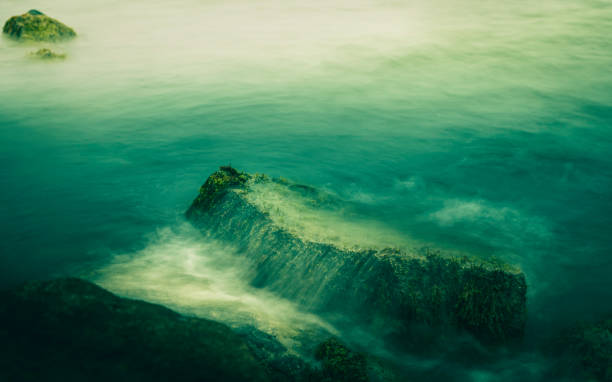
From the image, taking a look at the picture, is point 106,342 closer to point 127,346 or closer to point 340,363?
point 127,346

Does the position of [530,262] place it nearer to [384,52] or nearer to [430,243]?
[430,243]

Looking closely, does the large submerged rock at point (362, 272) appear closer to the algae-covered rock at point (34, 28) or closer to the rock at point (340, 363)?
the rock at point (340, 363)

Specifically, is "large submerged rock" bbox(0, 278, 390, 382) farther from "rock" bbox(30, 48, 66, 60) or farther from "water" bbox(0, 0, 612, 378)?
"rock" bbox(30, 48, 66, 60)

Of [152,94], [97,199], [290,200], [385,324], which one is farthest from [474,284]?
[152,94]

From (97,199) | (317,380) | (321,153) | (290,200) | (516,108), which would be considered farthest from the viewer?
(516,108)

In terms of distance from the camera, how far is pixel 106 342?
564cm

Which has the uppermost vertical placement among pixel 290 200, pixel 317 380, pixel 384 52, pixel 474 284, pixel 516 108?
pixel 384 52

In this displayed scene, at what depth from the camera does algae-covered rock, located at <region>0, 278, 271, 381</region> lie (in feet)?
17.6

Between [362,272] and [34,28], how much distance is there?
23.4 meters

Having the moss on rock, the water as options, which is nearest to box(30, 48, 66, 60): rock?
the water

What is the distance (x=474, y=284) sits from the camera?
6.76 meters

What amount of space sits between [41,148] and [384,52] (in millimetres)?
14037

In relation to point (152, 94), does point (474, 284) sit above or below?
below

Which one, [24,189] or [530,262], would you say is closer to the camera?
[530,262]
